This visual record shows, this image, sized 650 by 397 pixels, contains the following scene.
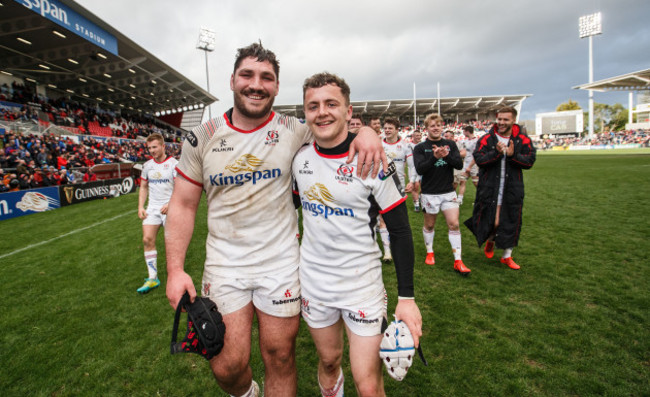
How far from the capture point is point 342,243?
6.81 feet

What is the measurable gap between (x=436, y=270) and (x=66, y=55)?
29.2 meters

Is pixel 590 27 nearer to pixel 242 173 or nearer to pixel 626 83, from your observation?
pixel 626 83

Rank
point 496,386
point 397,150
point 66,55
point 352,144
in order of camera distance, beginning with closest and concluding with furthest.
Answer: point 352,144 < point 496,386 < point 397,150 < point 66,55

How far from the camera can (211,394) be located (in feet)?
9.64

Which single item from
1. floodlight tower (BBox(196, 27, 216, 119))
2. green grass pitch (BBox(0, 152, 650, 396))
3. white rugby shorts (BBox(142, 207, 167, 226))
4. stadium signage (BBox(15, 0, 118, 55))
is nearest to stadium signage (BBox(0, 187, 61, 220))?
green grass pitch (BBox(0, 152, 650, 396))

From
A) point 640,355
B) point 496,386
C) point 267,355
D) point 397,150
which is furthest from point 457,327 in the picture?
point 397,150

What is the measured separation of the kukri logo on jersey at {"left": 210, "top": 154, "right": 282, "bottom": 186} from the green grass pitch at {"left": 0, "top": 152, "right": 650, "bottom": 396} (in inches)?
82.2

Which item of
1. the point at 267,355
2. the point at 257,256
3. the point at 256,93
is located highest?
the point at 256,93

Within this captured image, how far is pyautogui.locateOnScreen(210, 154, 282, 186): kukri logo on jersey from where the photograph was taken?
2.25 meters

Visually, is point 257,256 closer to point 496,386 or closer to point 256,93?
point 256,93

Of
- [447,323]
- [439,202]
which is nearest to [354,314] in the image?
[447,323]

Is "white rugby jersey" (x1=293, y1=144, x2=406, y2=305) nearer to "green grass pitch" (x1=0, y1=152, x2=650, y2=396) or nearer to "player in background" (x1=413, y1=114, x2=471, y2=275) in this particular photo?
"green grass pitch" (x1=0, y1=152, x2=650, y2=396)

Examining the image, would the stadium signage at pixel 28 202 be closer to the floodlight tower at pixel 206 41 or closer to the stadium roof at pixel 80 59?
the stadium roof at pixel 80 59

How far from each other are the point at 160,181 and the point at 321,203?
15.0 feet
